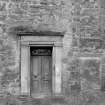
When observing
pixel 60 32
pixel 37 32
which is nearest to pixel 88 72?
pixel 60 32

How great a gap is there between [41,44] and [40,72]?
3.07 ft

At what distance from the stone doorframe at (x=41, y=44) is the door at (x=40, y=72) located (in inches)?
10.9

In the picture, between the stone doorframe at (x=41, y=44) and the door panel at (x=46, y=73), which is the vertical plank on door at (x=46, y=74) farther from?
the stone doorframe at (x=41, y=44)

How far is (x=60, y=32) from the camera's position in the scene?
718cm

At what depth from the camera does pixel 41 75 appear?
24.3ft

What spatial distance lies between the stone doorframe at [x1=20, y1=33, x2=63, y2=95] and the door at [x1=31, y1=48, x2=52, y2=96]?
0.28m

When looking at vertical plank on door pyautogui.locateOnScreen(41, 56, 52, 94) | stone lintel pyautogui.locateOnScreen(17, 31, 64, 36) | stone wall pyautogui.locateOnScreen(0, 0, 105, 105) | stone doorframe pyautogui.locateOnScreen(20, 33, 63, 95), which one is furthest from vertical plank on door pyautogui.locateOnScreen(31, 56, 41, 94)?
stone lintel pyautogui.locateOnScreen(17, 31, 64, 36)

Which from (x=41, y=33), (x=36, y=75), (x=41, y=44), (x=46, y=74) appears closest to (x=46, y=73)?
(x=46, y=74)

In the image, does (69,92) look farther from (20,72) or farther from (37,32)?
(37,32)

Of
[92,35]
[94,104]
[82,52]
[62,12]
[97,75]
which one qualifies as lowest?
[94,104]

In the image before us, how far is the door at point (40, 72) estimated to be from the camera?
7.41 m

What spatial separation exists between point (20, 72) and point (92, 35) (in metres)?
2.56

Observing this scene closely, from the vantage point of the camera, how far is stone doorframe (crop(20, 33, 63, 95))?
279 inches

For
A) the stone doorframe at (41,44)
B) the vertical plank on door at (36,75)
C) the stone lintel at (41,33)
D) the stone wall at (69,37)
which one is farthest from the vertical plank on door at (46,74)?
the stone lintel at (41,33)
